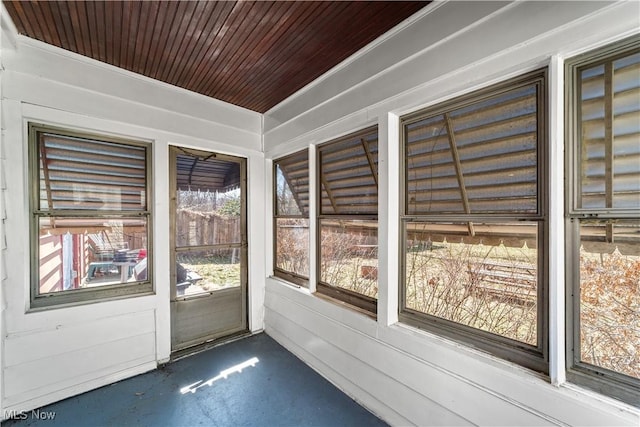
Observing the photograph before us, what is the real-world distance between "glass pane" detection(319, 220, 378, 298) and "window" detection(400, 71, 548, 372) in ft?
1.06

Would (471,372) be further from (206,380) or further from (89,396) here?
(89,396)

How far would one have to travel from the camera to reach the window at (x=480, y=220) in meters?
1.43

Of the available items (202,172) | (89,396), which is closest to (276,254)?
(202,172)

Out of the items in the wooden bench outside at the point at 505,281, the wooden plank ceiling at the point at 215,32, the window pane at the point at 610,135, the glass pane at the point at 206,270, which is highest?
the wooden plank ceiling at the point at 215,32

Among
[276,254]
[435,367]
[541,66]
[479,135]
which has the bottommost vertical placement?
[435,367]

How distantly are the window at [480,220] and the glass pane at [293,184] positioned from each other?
4.14ft

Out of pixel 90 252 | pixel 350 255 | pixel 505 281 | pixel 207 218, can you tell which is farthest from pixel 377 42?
pixel 90 252

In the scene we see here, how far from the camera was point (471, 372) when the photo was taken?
1.53m

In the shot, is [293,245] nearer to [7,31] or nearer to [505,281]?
[505,281]

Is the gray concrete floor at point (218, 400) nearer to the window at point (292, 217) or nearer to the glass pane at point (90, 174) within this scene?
the window at point (292, 217)

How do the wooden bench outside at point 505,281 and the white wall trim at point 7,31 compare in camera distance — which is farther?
the white wall trim at point 7,31

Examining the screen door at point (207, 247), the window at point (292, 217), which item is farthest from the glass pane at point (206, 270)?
the window at point (292, 217)

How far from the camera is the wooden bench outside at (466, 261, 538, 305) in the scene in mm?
1452

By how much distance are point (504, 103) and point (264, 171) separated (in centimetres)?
263
